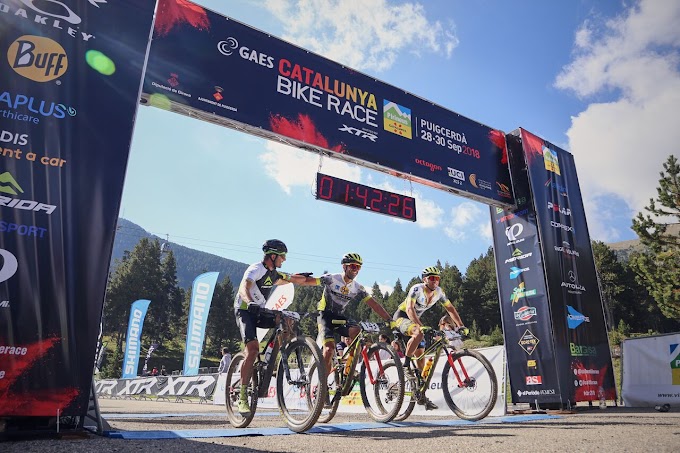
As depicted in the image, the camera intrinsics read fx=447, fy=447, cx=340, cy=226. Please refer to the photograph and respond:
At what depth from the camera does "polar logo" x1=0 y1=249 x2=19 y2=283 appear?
472 cm

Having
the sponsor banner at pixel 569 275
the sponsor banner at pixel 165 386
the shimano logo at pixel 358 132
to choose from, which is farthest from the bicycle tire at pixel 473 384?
the sponsor banner at pixel 165 386

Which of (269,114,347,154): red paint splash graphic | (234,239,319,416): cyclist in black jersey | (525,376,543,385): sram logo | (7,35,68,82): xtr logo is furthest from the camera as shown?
(525,376,543,385): sram logo

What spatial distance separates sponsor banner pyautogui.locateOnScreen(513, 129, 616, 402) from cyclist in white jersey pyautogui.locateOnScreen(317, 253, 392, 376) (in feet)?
21.3

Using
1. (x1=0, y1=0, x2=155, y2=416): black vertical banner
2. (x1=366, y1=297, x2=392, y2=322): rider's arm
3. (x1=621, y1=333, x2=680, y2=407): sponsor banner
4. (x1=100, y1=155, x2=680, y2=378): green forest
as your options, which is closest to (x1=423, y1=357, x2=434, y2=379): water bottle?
(x1=366, y1=297, x2=392, y2=322): rider's arm

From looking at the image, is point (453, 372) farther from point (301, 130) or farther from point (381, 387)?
point (301, 130)

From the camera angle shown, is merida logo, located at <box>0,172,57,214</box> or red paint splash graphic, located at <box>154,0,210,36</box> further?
red paint splash graphic, located at <box>154,0,210,36</box>

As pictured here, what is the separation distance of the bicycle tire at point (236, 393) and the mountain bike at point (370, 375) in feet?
3.42

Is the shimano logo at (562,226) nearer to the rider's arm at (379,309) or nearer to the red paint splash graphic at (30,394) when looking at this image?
the rider's arm at (379,309)

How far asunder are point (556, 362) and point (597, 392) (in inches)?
71.0

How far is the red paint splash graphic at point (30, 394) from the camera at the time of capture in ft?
14.8

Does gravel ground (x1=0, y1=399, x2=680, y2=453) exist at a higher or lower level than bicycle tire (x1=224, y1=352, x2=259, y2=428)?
lower

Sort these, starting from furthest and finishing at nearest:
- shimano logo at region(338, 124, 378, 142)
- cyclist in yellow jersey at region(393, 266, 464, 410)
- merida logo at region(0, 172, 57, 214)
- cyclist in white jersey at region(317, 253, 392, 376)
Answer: shimano logo at region(338, 124, 378, 142) < cyclist in yellow jersey at region(393, 266, 464, 410) < cyclist in white jersey at region(317, 253, 392, 376) < merida logo at region(0, 172, 57, 214)

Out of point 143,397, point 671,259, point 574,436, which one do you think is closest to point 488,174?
point 574,436

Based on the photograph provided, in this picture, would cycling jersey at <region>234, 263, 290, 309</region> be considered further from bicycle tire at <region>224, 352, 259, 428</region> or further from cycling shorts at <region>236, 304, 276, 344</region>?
bicycle tire at <region>224, 352, 259, 428</region>
